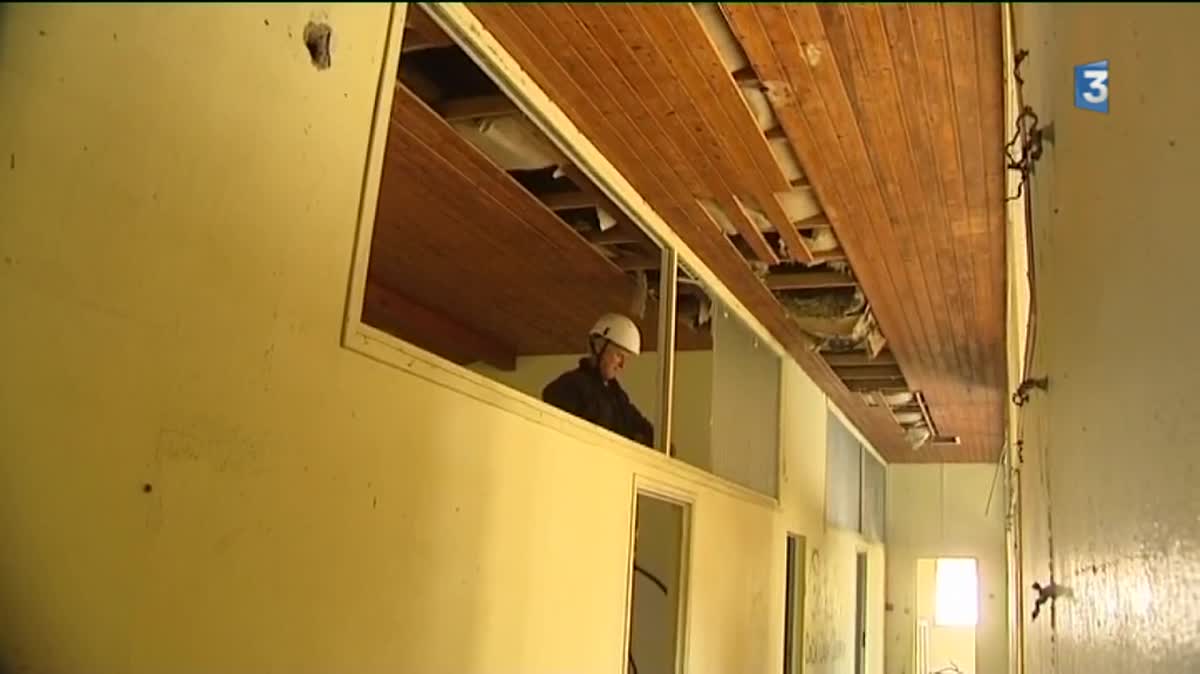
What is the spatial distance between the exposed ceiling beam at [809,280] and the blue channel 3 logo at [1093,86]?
134 inches

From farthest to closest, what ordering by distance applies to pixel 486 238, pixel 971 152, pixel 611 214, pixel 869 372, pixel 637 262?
1. pixel 869 372
2. pixel 637 262
3. pixel 486 238
4. pixel 611 214
5. pixel 971 152

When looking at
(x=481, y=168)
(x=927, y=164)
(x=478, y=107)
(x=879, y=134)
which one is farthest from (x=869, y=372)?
(x=478, y=107)

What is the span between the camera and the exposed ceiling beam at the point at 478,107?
10.0 ft

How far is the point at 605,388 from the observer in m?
3.85

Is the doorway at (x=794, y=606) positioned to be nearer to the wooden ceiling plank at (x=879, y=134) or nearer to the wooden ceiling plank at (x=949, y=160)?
the wooden ceiling plank at (x=949, y=160)

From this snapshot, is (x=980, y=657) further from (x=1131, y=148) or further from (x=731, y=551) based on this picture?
(x=1131, y=148)

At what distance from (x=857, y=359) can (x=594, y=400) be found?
3.09m

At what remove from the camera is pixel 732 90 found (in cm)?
284

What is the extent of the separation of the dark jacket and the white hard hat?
6.8 inches

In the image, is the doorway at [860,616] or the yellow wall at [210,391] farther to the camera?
the doorway at [860,616]

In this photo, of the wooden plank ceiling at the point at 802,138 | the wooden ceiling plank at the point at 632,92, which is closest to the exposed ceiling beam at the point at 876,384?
the wooden plank ceiling at the point at 802,138

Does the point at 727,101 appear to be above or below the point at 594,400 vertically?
above

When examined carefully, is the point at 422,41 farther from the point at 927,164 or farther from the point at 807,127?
the point at 927,164

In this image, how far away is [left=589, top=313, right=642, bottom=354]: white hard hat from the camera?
4094mm
